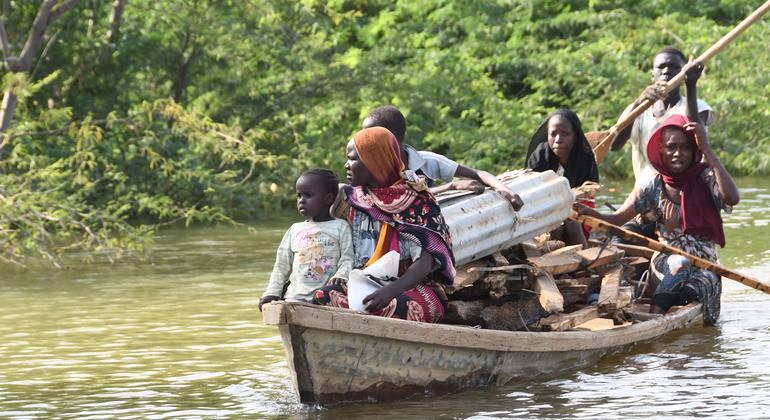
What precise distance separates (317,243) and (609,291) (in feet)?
7.13

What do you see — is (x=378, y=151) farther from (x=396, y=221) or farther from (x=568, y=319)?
(x=568, y=319)

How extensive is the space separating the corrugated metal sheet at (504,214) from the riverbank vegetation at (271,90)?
5.58 m

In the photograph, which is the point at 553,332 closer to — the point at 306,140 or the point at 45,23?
the point at 45,23

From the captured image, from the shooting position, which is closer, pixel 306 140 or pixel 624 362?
pixel 624 362

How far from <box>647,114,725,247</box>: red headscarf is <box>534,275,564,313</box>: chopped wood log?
4.98 feet

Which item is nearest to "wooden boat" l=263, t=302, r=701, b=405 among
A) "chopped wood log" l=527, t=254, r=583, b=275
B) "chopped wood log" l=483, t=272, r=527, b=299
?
"chopped wood log" l=483, t=272, r=527, b=299

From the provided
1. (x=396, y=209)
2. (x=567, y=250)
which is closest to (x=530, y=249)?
(x=567, y=250)

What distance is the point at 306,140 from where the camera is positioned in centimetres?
1906

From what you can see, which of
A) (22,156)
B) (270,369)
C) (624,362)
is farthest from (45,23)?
(624,362)

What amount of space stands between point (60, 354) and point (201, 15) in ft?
29.4

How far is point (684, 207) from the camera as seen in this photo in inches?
360

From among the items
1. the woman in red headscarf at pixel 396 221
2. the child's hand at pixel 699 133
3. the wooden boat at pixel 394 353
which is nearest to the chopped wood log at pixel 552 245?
the wooden boat at pixel 394 353

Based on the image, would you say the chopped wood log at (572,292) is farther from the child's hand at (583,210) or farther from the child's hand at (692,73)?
the child's hand at (692,73)

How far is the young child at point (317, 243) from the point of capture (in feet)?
23.2
